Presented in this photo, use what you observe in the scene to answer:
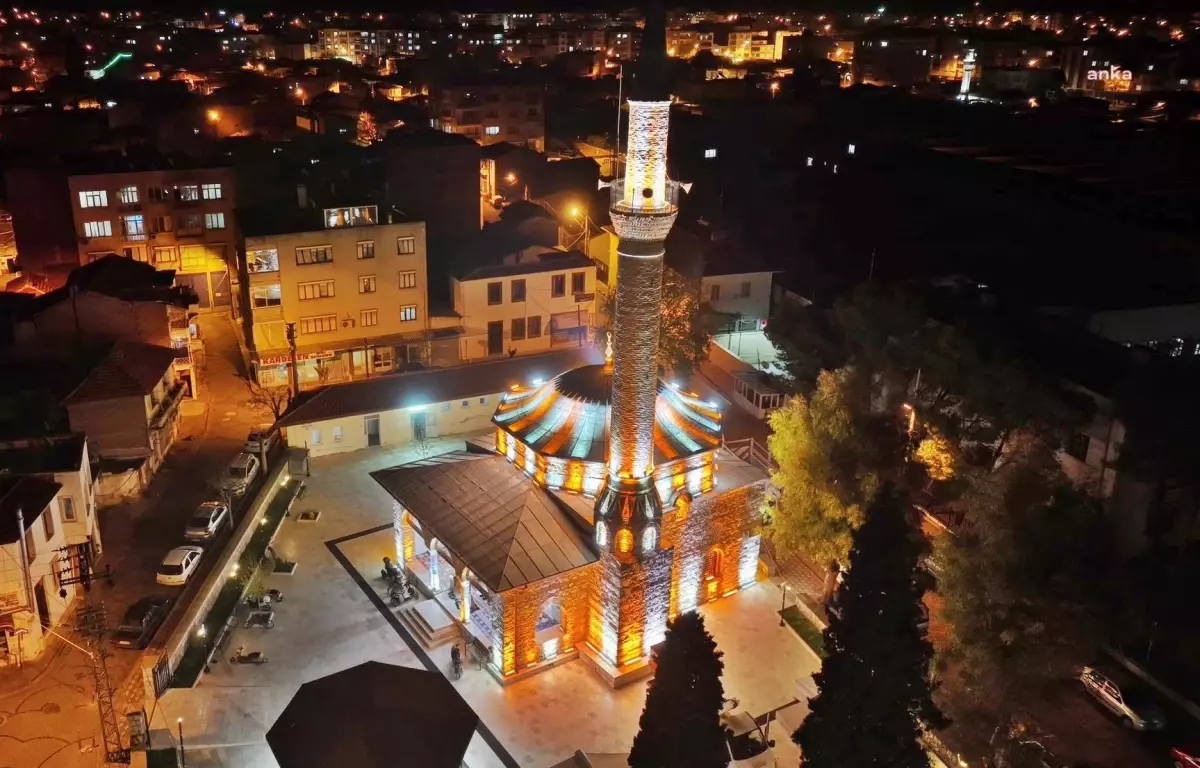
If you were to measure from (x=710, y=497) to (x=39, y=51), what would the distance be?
11738 cm

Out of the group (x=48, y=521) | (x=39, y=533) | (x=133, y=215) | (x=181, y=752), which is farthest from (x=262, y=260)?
(x=181, y=752)

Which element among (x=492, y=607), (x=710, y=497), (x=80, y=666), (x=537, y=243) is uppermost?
(x=537, y=243)

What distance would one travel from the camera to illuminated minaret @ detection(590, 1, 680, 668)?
Answer: 21750 mm

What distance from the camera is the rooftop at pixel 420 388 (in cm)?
3538

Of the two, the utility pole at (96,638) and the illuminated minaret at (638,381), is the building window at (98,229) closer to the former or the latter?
the utility pole at (96,638)

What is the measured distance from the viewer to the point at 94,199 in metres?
45.1

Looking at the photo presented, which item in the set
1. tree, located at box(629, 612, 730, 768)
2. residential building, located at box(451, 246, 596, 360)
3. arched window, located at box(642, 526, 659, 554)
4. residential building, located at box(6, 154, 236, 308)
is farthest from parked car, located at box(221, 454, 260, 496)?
tree, located at box(629, 612, 730, 768)

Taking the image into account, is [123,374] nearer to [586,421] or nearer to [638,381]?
[586,421]

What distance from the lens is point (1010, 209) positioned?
185 ft

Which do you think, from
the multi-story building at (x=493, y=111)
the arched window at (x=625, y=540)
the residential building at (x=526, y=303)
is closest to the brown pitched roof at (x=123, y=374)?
the residential building at (x=526, y=303)

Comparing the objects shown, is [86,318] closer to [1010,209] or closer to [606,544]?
[606,544]

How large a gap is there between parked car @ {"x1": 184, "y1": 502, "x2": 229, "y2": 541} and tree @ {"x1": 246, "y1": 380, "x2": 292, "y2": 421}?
7.92 m

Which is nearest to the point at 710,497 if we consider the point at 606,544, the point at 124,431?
the point at 606,544

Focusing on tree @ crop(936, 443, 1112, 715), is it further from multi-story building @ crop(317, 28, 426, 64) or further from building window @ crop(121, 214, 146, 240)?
multi-story building @ crop(317, 28, 426, 64)
